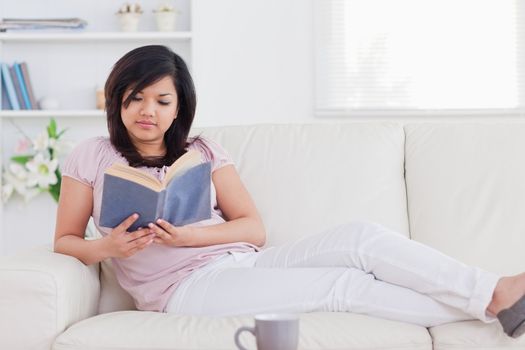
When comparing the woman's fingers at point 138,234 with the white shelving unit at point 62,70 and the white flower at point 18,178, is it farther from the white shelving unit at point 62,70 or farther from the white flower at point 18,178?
the white shelving unit at point 62,70

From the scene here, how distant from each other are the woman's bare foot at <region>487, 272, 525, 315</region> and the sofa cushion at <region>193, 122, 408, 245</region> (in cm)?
64

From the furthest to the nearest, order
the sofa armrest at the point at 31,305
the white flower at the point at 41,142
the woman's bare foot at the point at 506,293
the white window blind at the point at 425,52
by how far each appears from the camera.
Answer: the white window blind at the point at 425,52
the white flower at the point at 41,142
the sofa armrest at the point at 31,305
the woman's bare foot at the point at 506,293

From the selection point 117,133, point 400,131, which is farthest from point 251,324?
point 400,131

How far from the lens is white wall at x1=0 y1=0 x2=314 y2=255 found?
4.39 m

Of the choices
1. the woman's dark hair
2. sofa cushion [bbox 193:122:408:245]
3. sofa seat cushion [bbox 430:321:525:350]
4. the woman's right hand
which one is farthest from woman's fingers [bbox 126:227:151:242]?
sofa seat cushion [bbox 430:321:525:350]

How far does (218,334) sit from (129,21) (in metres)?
2.85

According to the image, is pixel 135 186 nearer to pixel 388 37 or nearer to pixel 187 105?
pixel 187 105

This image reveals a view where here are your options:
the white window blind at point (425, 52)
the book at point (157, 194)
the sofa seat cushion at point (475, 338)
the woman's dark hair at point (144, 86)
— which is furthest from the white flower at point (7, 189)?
the sofa seat cushion at point (475, 338)

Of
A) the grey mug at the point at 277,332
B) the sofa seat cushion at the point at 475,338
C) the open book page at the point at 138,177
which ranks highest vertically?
the open book page at the point at 138,177

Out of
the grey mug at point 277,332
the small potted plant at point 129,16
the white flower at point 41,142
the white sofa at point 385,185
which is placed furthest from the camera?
the small potted plant at point 129,16

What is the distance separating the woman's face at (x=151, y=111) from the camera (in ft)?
7.37

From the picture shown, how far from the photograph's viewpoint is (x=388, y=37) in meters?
4.49

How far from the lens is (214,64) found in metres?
4.40

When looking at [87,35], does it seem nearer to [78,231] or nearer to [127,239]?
[78,231]
